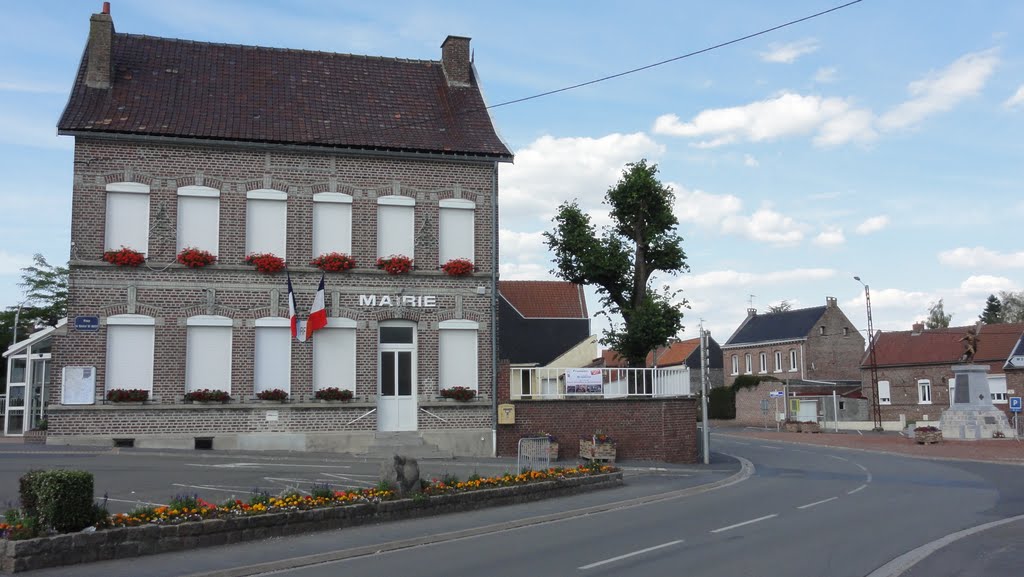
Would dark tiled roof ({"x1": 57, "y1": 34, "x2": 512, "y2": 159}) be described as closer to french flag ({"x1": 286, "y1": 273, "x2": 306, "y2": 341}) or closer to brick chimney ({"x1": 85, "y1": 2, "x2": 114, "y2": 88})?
brick chimney ({"x1": 85, "y1": 2, "x2": 114, "y2": 88})

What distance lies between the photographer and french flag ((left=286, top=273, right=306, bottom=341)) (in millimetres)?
25019

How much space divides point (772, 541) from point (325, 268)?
16.2 m

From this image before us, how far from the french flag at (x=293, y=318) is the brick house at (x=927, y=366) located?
168ft

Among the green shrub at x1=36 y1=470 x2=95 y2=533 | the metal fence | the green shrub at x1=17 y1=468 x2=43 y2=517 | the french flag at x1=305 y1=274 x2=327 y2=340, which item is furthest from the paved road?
the french flag at x1=305 y1=274 x2=327 y2=340

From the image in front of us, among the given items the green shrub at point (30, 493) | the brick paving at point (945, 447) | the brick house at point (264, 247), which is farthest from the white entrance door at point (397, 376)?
the brick paving at point (945, 447)

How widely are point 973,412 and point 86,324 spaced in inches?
1530

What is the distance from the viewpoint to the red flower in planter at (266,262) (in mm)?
25219

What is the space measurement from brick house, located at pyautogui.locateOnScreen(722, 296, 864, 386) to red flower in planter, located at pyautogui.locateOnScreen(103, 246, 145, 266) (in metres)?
59.8

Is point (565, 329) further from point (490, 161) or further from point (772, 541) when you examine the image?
point (772, 541)

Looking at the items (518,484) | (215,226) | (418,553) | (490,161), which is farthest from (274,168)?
(418,553)

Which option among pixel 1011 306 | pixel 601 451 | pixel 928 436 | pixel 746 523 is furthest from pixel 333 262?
pixel 1011 306

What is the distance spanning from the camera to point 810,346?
7688cm

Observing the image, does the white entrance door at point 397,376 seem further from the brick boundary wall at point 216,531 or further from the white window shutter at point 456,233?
the brick boundary wall at point 216,531

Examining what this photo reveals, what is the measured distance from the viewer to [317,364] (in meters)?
25.9
